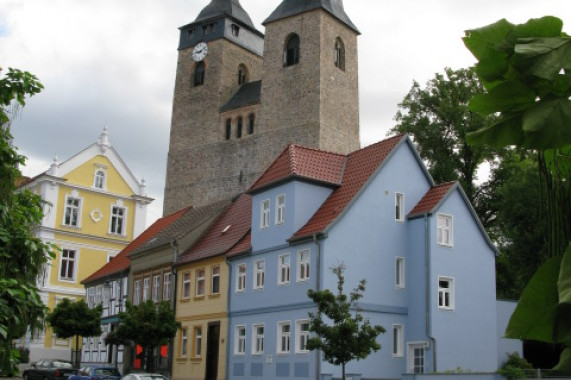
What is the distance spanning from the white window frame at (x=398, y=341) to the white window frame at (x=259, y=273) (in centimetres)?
539

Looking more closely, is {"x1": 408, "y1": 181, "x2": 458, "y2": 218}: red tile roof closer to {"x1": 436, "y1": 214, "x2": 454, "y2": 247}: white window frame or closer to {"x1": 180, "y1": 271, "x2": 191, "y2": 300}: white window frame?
Answer: {"x1": 436, "y1": 214, "x2": 454, "y2": 247}: white window frame

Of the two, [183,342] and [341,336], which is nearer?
[341,336]

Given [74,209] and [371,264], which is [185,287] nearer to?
[371,264]

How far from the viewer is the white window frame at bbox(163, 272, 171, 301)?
122ft

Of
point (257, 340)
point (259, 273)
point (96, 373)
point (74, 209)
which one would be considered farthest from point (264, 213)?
point (74, 209)

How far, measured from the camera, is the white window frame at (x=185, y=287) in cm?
Result: 3566

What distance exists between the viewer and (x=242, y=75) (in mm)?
77562

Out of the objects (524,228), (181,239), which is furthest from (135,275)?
(524,228)

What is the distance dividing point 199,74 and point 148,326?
160 feet

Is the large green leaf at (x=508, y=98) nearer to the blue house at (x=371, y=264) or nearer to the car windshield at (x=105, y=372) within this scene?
the blue house at (x=371, y=264)

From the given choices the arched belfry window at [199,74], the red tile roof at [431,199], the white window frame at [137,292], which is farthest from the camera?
the arched belfry window at [199,74]

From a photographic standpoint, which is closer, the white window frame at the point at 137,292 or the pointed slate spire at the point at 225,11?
the white window frame at the point at 137,292

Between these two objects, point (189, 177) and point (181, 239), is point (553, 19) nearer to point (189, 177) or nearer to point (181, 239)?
point (181, 239)

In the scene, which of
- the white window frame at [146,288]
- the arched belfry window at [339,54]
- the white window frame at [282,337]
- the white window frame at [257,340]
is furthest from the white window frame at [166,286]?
the arched belfry window at [339,54]
